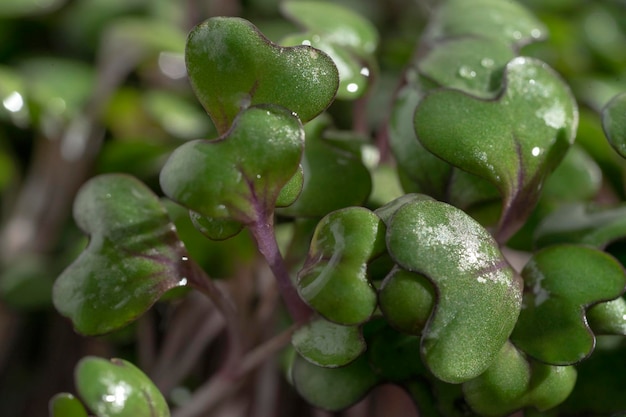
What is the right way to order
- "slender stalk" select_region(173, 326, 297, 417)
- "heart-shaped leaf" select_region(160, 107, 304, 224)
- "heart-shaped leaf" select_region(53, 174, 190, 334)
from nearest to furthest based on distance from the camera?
"heart-shaped leaf" select_region(160, 107, 304, 224) → "heart-shaped leaf" select_region(53, 174, 190, 334) → "slender stalk" select_region(173, 326, 297, 417)

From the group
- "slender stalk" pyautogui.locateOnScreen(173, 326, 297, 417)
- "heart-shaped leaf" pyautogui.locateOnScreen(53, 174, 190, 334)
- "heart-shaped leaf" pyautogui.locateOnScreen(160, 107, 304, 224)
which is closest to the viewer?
"heart-shaped leaf" pyautogui.locateOnScreen(160, 107, 304, 224)

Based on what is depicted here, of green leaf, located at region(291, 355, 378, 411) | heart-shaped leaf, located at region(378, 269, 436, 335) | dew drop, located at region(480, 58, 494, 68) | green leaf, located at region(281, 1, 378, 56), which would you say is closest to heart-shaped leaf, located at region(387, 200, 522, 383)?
heart-shaped leaf, located at region(378, 269, 436, 335)

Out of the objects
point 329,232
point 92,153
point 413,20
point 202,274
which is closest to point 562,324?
point 329,232

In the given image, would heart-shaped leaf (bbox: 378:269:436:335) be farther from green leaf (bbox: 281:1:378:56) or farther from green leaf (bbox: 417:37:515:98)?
green leaf (bbox: 281:1:378:56)

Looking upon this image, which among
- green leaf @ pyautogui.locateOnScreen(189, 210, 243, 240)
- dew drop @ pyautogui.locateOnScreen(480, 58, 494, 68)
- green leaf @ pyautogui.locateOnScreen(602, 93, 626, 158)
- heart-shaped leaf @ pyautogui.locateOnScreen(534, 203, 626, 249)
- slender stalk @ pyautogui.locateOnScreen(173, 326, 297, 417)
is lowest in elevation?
slender stalk @ pyautogui.locateOnScreen(173, 326, 297, 417)

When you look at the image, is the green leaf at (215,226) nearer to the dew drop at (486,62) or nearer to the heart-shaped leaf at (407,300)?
the heart-shaped leaf at (407,300)

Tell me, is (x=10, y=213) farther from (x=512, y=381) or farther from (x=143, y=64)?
(x=512, y=381)

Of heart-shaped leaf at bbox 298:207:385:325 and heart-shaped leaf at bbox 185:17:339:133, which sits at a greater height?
heart-shaped leaf at bbox 185:17:339:133

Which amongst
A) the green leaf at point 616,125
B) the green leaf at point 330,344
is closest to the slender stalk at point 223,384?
the green leaf at point 330,344
